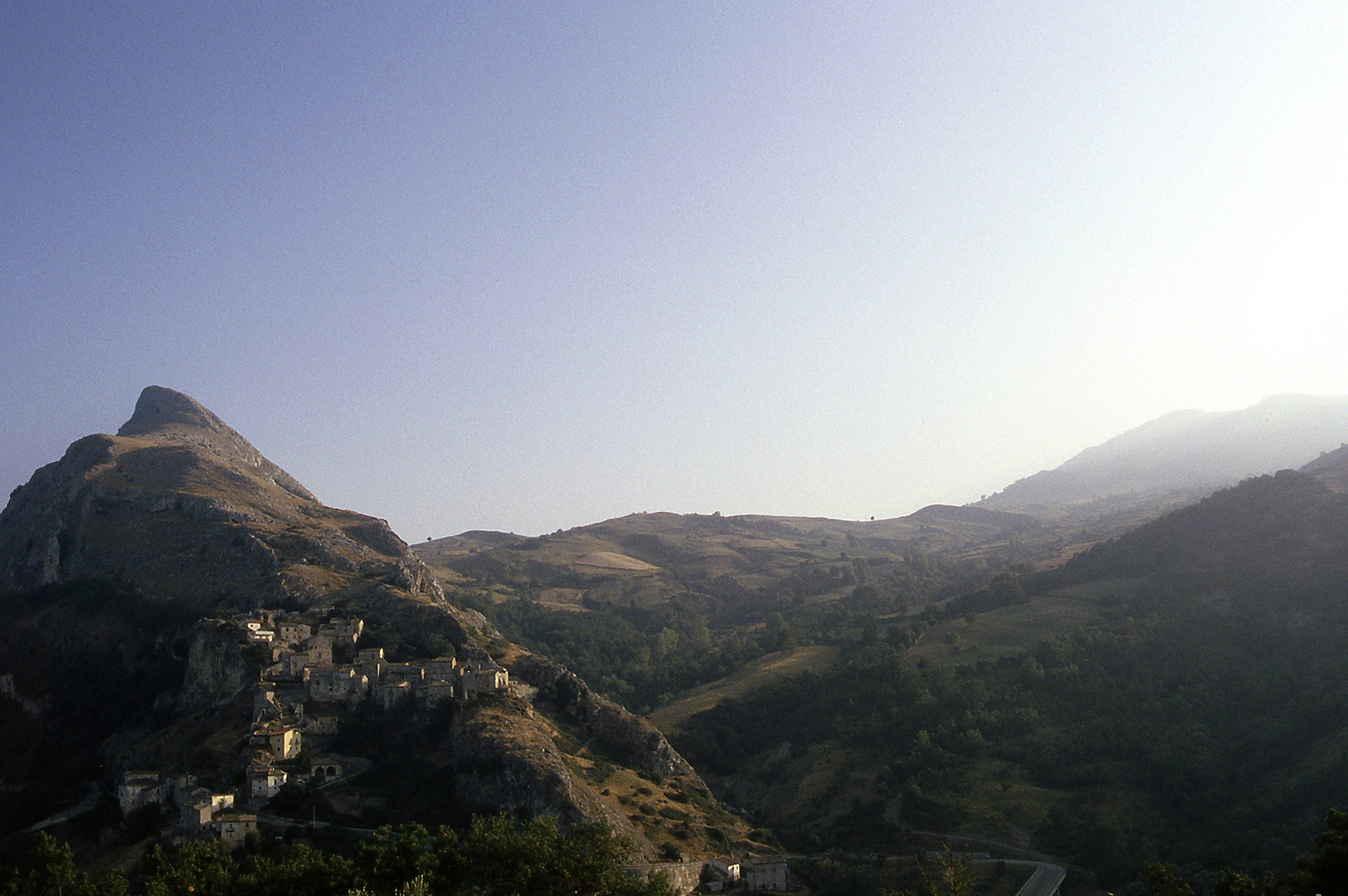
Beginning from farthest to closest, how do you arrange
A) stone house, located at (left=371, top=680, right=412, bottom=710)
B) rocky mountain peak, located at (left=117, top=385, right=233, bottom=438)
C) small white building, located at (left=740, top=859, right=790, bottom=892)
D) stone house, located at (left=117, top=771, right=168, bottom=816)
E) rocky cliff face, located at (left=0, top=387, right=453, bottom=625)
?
rocky mountain peak, located at (left=117, top=385, right=233, bottom=438) → rocky cliff face, located at (left=0, top=387, right=453, bottom=625) → stone house, located at (left=371, top=680, right=412, bottom=710) → small white building, located at (left=740, top=859, right=790, bottom=892) → stone house, located at (left=117, top=771, right=168, bottom=816)

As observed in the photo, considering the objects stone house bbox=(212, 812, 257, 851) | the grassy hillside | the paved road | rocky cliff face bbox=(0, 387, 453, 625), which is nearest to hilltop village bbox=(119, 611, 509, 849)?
stone house bbox=(212, 812, 257, 851)

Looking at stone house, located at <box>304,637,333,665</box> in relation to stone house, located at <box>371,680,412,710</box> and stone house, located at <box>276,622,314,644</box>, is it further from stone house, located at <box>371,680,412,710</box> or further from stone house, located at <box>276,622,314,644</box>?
stone house, located at <box>371,680,412,710</box>

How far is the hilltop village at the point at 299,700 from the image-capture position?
59.3 meters

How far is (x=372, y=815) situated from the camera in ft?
Answer: 204

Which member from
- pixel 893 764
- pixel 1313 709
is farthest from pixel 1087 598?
pixel 893 764

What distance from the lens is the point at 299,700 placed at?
70.3m

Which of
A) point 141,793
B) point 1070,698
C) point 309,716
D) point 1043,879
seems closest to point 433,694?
point 309,716

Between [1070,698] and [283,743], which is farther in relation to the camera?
[1070,698]

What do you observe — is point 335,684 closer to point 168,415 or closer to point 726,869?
point 726,869

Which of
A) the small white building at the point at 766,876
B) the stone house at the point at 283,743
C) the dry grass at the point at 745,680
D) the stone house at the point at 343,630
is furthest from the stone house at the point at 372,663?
the dry grass at the point at 745,680

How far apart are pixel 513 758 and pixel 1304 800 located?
60444 mm

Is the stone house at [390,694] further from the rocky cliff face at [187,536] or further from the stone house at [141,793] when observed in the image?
the stone house at [141,793]

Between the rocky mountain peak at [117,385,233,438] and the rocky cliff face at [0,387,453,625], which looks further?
the rocky mountain peak at [117,385,233,438]

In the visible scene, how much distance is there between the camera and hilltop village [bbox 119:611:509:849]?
195ft
